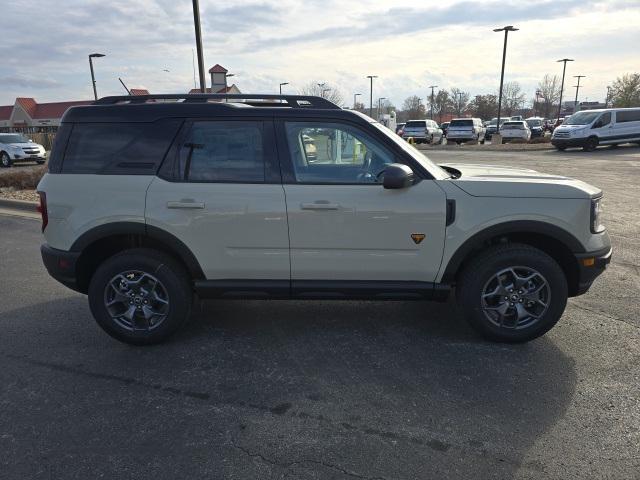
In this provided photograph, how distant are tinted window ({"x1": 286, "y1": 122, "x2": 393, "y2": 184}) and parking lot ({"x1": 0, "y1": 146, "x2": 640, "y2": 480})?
135 centimetres

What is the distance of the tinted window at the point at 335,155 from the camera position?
368 cm

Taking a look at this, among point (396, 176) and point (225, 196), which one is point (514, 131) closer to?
point (396, 176)

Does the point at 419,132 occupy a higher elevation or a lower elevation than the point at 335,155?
lower

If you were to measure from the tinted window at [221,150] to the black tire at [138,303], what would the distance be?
28.7 inches

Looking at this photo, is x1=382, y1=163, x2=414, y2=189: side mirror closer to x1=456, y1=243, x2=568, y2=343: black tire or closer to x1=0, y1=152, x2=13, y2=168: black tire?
x1=456, y1=243, x2=568, y2=343: black tire

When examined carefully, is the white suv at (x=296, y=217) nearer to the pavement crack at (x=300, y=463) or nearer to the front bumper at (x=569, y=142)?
the pavement crack at (x=300, y=463)

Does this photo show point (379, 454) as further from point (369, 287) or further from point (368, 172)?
point (368, 172)

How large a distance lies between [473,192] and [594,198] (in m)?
0.95

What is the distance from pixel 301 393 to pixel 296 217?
1.27 metres

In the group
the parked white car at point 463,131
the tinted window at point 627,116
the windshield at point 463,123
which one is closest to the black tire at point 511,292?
the tinted window at point 627,116

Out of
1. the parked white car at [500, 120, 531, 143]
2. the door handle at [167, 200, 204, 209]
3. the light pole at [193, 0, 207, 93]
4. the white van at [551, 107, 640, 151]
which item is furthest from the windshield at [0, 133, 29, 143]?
the parked white car at [500, 120, 531, 143]

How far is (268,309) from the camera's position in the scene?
184 inches

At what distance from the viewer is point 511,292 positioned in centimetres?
376

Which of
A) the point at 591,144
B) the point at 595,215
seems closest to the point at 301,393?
the point at 595,215
